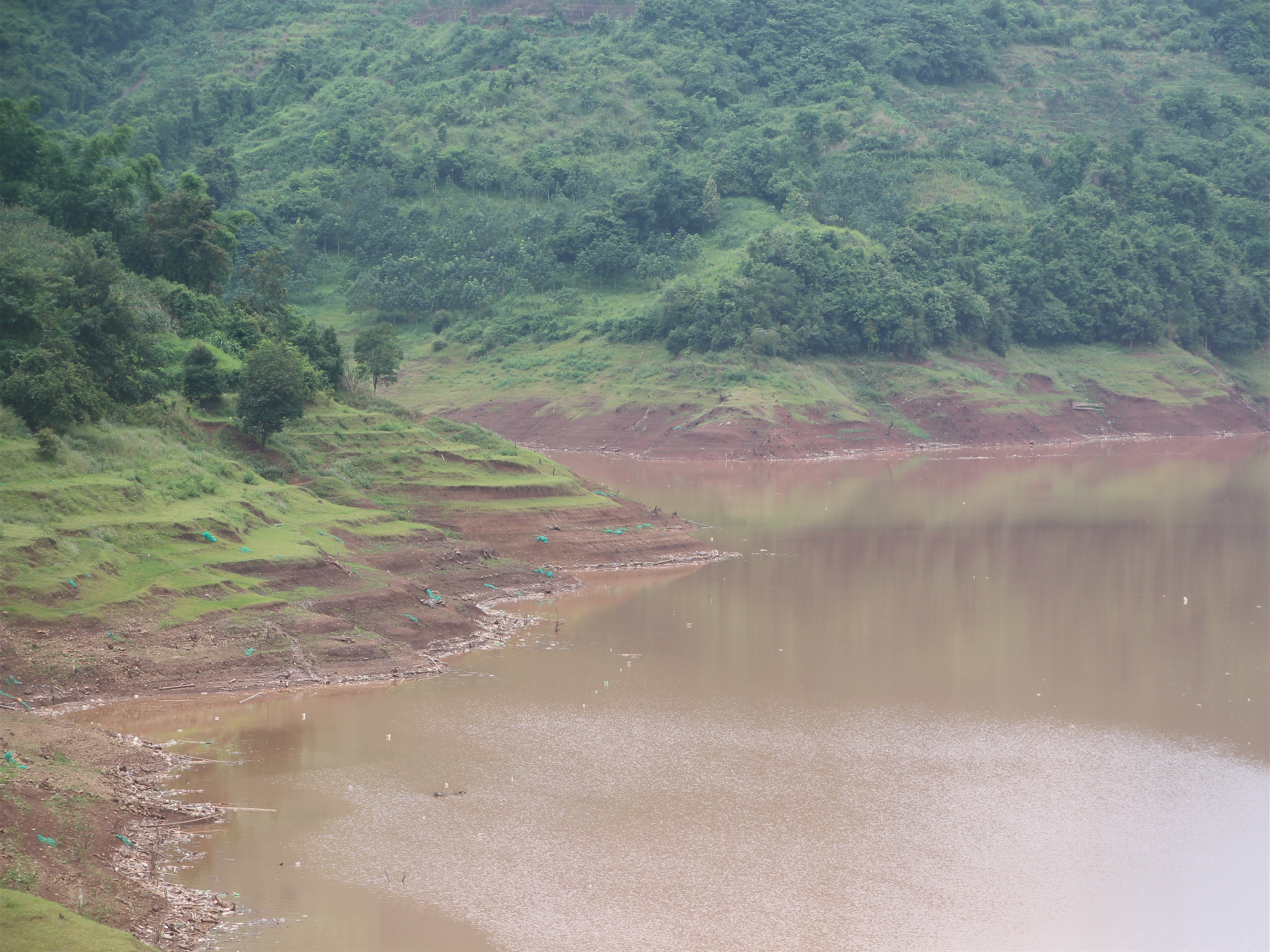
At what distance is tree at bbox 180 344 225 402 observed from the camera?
48312 millimetres

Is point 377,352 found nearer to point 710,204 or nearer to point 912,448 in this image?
point 912,448

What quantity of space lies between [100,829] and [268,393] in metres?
26.9

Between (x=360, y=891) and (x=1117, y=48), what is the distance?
164701 millimetres

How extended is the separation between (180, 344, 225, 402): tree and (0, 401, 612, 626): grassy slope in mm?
2181

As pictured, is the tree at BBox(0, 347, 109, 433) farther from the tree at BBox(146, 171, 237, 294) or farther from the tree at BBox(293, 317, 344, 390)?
the tree at BBox(146, 171, 237, 294)

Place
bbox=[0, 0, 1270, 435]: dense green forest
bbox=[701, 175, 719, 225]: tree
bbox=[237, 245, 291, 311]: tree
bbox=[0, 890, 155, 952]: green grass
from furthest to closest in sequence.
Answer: bbox=[701, 175, 719, 225]: tree → bbox=[0, 0, 1270, 435]: dense green forest → bbox=[237, 245, 291, 311]: tree → bbox=[0, 890, 155, 952]: green grass

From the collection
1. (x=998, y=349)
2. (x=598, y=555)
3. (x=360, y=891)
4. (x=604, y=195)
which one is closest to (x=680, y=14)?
(x=604, y=195)

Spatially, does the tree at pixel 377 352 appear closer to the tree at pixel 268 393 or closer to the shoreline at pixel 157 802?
the tree at pixel 268 393

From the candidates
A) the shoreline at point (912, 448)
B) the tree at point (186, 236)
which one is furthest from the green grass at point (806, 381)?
the tree at point (186, 236)

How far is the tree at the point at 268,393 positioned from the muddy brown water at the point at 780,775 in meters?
12.5

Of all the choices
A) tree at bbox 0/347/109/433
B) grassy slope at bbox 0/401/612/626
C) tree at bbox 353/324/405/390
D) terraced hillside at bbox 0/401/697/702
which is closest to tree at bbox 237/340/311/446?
terraced hillside at bbox 0/401/697/702

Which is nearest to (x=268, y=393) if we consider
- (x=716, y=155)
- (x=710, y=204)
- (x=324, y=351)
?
(x=324, y=351)

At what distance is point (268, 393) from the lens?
47375mm

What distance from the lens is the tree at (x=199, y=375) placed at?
1902 inches
